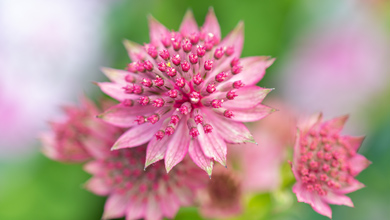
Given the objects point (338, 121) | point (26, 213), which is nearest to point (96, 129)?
point (338, 121)

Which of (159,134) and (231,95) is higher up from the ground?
(231,95)

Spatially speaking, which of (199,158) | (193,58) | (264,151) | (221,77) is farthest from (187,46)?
(264,151)

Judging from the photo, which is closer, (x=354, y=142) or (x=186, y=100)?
(x=186, y=100)

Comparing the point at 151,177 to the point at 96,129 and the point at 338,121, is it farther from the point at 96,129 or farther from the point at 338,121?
the point at 338,121

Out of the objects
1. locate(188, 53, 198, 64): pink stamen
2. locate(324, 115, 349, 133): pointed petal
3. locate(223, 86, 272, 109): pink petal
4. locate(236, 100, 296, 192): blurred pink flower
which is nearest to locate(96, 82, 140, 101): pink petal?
locate(188, 53, 198, 64): pink stamen

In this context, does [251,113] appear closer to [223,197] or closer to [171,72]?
[171,72]

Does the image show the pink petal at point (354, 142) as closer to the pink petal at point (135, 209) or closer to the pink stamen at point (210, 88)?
the pink stamen at point (210, 88)
